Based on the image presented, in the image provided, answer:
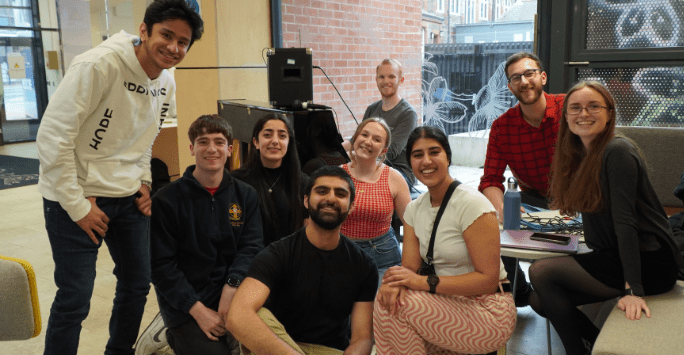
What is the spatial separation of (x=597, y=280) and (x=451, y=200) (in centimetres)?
63

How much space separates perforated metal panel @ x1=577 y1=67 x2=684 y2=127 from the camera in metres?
3.39

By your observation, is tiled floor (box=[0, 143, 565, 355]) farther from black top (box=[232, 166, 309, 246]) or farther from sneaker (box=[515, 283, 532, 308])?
black top (box=[232, 166, 309, 246])

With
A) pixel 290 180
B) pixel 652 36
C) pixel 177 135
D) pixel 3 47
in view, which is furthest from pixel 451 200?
pixel 3 47

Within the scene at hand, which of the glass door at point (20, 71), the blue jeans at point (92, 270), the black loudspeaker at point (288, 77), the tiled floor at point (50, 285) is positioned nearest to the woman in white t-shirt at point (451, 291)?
the tiled floor at point (50, 285)

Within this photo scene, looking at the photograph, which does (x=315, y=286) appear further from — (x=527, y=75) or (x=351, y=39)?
(x=351, y=39)

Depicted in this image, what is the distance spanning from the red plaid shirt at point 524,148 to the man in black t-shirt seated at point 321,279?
3.95ft

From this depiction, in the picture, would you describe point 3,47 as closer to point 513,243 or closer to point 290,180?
point 290,180

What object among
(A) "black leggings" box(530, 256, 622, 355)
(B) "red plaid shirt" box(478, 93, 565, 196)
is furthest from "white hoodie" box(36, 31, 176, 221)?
(B) "red plaid shirt" box(478, 93, 565, 196)

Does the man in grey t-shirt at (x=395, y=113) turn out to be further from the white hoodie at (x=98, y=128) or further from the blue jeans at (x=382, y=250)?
the white hoodie at (x=98, y=128)

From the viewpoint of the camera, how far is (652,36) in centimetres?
338

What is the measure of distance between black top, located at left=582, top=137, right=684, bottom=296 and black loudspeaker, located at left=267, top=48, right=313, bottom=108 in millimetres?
2160

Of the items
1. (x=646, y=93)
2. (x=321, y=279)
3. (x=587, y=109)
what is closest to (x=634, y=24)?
(x=646, y=93)

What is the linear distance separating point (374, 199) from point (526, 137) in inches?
36.9

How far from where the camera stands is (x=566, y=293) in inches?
85.4
